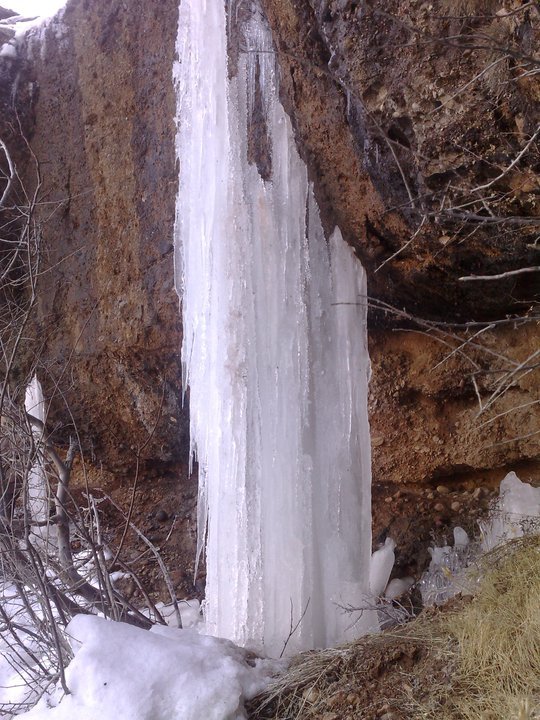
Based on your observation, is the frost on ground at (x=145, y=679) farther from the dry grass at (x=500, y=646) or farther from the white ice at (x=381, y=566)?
the white ice at (x=381, y=566)

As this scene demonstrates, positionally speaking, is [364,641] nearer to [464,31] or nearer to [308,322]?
[308,322]

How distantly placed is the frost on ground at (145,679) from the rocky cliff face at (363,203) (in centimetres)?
162

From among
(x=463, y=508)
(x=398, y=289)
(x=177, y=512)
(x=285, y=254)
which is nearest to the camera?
(x=285, y=254)

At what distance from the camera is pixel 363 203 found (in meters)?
4.32

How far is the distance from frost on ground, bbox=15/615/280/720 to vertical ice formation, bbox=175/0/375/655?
62 cm

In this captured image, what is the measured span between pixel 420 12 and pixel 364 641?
3074 millimetres

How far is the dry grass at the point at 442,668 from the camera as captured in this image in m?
2.73

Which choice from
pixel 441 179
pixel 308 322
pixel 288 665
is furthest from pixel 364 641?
pixel 441 179

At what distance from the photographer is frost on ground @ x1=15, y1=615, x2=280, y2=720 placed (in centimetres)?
288

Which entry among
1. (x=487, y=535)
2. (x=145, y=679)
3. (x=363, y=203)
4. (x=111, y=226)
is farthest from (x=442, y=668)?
(x=111, y=226)

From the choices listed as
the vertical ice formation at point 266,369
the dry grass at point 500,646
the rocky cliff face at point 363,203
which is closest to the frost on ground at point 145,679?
the vertical ice formation at point 266,369

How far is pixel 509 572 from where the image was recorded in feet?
11.2

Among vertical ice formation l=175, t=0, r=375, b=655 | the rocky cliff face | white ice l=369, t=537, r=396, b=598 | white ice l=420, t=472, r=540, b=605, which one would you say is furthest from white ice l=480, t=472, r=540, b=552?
vertical ice formation l=175, t=0, r=375, b=655

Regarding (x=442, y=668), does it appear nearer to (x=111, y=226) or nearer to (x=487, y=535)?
(x=487, y=535)
